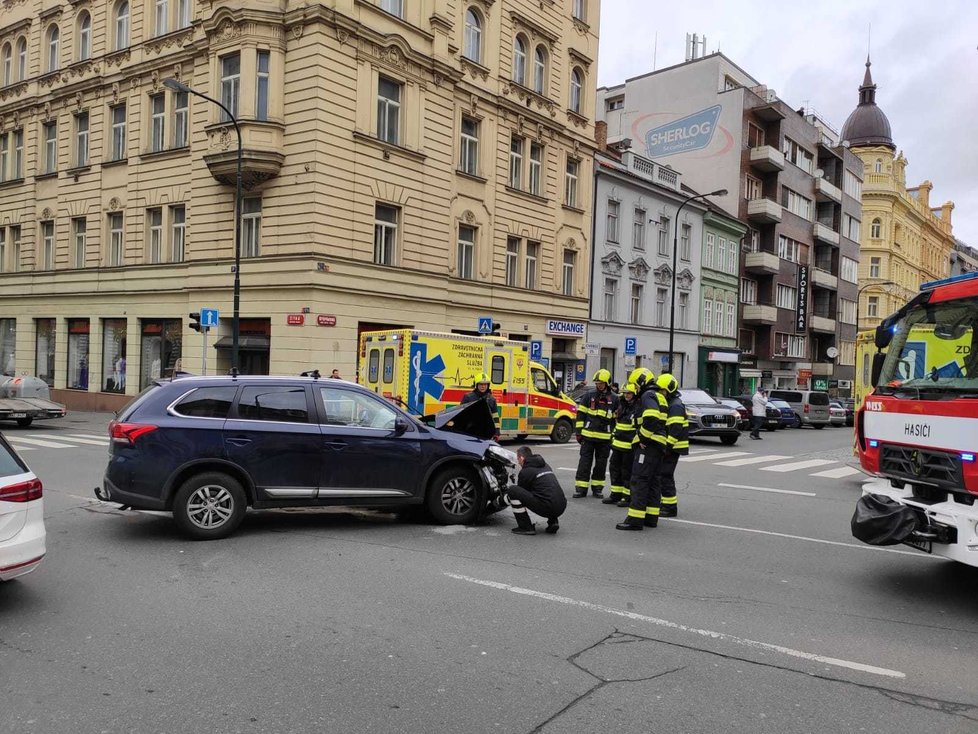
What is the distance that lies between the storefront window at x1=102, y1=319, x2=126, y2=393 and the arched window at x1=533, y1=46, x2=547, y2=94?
17372 mm

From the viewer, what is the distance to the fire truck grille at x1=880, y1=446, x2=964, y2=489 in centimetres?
600

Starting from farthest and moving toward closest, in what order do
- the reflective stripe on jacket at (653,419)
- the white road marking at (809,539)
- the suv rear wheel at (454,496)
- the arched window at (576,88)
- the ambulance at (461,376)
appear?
the arched window at (576,88) → the ambulance at (461,376) → the reflective stripe on jacket at (653,419) → the suv rear wheel at (454,496) → the white road marking at (809,539)

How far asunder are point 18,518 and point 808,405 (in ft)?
109

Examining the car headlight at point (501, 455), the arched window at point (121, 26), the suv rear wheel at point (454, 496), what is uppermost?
the arched window at point (121, 26)

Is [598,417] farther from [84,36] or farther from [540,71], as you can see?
[84,36]

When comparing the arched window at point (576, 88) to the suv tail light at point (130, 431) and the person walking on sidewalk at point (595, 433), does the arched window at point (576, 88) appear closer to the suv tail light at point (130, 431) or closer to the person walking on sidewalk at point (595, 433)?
the person walking on sidewalk at point (595, 433)

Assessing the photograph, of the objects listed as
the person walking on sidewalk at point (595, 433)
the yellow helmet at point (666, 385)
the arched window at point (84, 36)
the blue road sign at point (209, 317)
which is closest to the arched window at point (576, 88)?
the arched window at point (84, 36)

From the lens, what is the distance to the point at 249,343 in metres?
22.7

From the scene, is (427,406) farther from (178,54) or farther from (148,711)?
(178,54)

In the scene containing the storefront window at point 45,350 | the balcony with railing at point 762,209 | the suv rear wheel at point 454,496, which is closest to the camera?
the suv rear wheel at point 454,496

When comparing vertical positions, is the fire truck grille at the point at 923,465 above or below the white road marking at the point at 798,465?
above

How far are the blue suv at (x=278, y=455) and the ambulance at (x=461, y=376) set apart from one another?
7.68 metres

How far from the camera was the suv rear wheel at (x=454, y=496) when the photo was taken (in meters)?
8.58

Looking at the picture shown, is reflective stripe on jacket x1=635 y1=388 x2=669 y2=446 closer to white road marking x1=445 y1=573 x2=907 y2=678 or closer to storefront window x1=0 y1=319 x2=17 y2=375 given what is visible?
white road marking x1=445 y1=573 x2=907 y2=678
